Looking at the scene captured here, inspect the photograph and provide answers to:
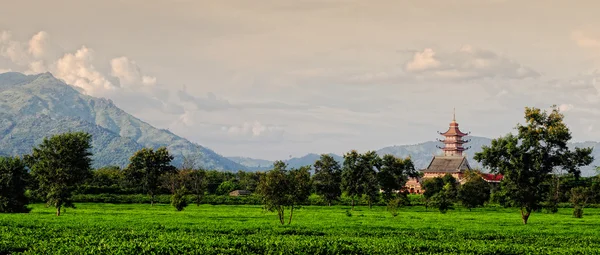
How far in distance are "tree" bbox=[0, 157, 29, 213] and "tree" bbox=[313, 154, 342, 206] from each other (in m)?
50.5

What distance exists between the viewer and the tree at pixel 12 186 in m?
72.7

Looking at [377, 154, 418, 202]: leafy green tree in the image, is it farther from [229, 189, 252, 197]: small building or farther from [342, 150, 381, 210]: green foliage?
[229, 189, 252, 197]: small building

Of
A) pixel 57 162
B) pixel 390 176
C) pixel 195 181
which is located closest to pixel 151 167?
pixel 195 181

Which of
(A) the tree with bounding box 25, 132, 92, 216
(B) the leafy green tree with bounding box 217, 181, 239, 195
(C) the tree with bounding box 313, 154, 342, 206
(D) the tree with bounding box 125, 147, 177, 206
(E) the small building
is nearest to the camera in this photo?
(A) the tree with bounding box 25, 132, 92, 216

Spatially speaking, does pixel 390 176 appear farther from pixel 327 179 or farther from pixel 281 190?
pixel 281 190

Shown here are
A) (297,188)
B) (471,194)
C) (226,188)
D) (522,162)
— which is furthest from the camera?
(226,188)

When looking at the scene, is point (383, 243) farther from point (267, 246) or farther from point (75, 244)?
point (75, 244)

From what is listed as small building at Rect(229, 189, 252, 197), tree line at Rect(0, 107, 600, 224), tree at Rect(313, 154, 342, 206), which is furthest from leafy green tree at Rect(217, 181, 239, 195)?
tree at Rect(313, 154, 342, 206)

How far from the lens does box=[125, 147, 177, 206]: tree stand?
105 metres

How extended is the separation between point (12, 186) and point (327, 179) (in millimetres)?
54794

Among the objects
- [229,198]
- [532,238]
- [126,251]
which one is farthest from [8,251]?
[229,198]

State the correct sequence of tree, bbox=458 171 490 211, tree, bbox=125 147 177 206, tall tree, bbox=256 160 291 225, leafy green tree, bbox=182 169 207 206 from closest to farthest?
1. tall tree, bbox=256 160 291 225
2. tree, bbox=458 171 490 211
3. tree, bbox=125 147 177 206
4. leafy green tree, bbox=182 169 207 206

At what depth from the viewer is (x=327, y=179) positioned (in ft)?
357

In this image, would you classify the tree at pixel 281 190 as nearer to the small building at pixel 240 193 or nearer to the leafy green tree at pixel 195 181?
the leafy green tree at pixel 195 181
